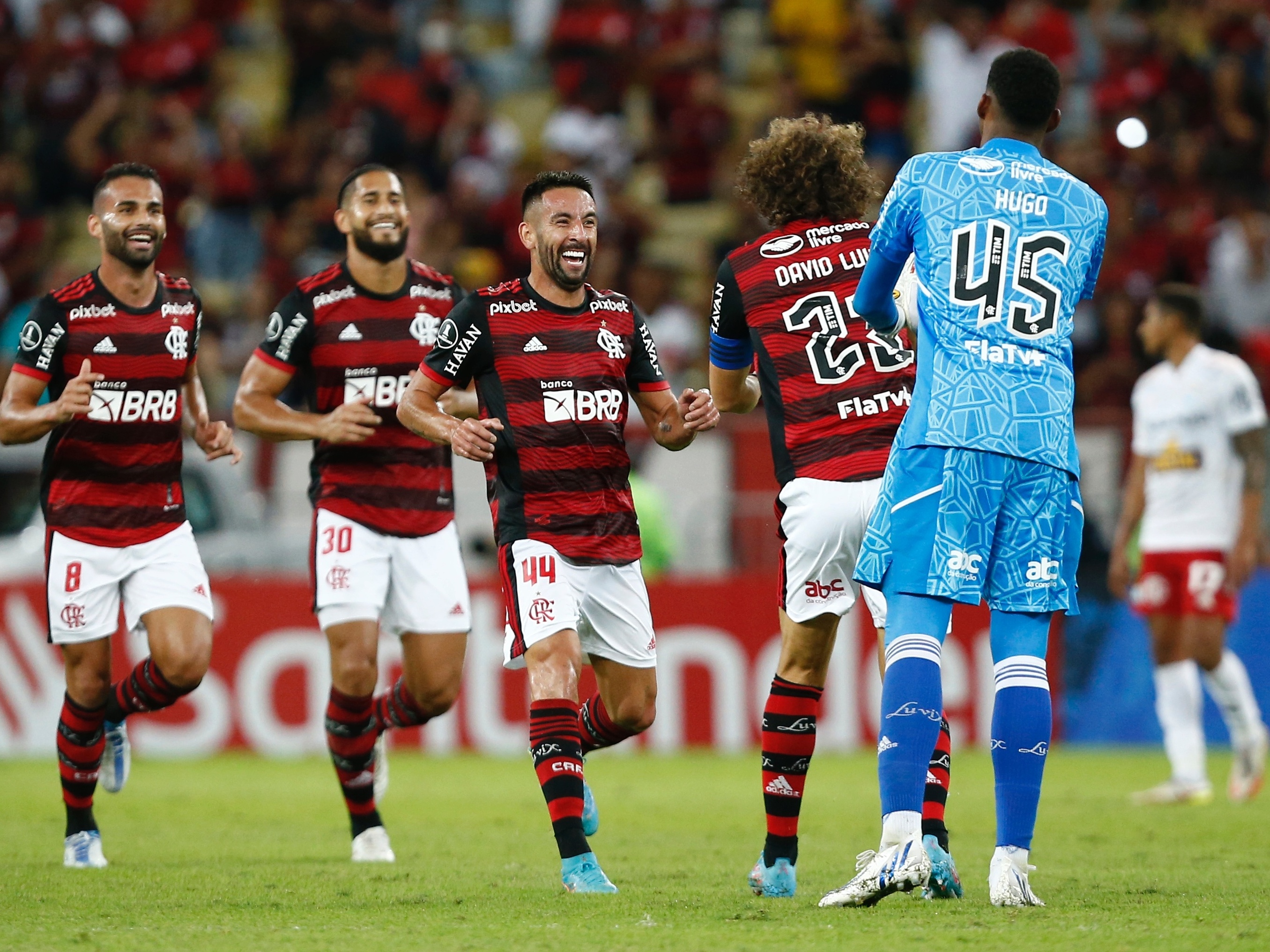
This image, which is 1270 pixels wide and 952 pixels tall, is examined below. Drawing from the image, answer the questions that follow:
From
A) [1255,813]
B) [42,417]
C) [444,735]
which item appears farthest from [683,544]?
[42,417]

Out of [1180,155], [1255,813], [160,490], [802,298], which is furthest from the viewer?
[1180,155]

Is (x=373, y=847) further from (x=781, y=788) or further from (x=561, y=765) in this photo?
(x=781, y=788)

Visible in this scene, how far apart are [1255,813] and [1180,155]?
9808 mm

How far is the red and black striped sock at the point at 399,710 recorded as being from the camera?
839 cm

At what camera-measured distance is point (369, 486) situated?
8.24 meters

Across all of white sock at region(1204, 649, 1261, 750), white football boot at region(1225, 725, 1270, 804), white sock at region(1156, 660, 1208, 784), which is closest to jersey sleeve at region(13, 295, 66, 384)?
white sock at region(1156, 660, 1208, 784)

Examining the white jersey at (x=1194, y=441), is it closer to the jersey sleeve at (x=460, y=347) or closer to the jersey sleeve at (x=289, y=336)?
the jersey sleeve at (x=289, y=336)

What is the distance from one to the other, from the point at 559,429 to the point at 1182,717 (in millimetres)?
5737

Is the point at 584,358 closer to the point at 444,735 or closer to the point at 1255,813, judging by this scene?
the point at 1255,813

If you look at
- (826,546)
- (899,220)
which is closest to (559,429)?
(826,546)

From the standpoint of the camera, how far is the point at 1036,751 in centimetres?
564

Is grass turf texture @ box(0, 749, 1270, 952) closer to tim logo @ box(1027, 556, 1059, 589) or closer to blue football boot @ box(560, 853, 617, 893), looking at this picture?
blue football boot @ box(560, 853, 617, 893)

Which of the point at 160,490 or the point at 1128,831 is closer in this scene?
the point at 160,490

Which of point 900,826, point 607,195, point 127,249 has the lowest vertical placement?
point 900,826
